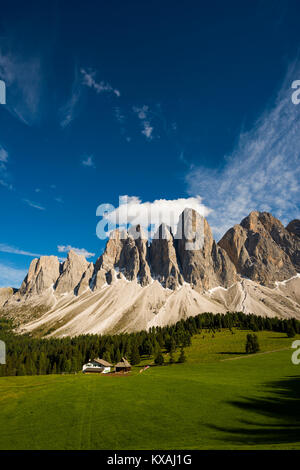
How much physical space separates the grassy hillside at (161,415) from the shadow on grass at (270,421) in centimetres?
7

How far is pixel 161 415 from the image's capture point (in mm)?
27141

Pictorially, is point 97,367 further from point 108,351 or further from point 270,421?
point 270,421

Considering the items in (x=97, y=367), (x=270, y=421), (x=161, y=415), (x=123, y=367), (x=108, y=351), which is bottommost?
(x=97, y=367)

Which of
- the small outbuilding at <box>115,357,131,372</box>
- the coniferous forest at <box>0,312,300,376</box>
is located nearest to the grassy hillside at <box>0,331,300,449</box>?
the small outbuilding at <box>115,357,131,372</box>

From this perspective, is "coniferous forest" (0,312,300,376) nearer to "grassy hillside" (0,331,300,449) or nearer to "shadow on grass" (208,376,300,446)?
"grassy hillside" (0,331,300,449)

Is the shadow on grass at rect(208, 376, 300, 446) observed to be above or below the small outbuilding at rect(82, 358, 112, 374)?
above

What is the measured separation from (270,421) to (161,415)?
1061 cm

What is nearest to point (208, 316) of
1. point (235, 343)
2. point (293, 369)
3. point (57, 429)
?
point (235, 343)

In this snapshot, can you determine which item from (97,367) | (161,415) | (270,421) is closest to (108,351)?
(97,367)

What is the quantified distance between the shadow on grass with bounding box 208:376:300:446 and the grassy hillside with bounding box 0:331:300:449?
7cm

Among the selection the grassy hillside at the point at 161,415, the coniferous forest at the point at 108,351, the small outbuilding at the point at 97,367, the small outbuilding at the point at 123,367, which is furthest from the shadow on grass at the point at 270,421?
the small outbuilding at the point at 97,367

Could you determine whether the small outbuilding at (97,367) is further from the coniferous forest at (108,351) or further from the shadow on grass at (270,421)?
the shadow on grass at (270,421)

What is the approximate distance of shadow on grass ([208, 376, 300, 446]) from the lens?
62.9ft
